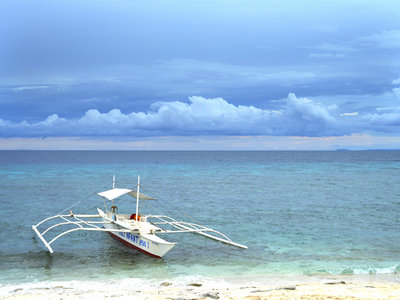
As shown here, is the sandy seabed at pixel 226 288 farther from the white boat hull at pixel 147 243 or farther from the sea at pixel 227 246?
the white boat hull at pixel 147 243

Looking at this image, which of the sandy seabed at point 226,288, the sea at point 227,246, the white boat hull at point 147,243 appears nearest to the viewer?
the sandy seabed at point 226,288

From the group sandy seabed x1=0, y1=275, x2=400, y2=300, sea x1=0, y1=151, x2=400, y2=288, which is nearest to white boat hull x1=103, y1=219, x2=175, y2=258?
sea x1=0, y1=151, x2=400, y2=288

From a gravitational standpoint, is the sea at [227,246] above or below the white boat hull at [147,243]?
below

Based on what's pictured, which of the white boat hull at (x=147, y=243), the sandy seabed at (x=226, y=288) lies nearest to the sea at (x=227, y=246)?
the white boat hull at (x=147, y=243)

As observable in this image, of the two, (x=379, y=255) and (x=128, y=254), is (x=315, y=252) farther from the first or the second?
(x=128, y=254)

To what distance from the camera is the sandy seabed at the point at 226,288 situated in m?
11.1

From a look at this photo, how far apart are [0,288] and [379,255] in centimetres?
1532

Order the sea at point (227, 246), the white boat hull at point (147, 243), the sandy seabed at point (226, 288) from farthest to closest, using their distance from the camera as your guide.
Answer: the white boat hull at point (147, 243)
the sea at point (227, 246)
the sandy seabed at point (226, 288)

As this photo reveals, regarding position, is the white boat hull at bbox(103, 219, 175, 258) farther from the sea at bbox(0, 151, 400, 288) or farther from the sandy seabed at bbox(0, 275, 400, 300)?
the sandy seabed at bbox(0, 275, 400, 300)

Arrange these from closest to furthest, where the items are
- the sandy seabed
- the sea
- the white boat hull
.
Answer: the sandy seabed < the sea < the white boat hull

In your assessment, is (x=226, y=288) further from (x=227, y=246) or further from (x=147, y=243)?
(x=227, y=246)

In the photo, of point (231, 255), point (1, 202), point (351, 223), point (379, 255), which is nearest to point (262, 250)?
point (231, 255)

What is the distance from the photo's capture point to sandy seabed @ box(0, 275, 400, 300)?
11.1 metres

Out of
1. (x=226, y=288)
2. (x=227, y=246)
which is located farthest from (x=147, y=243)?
(x=226, y=288)
